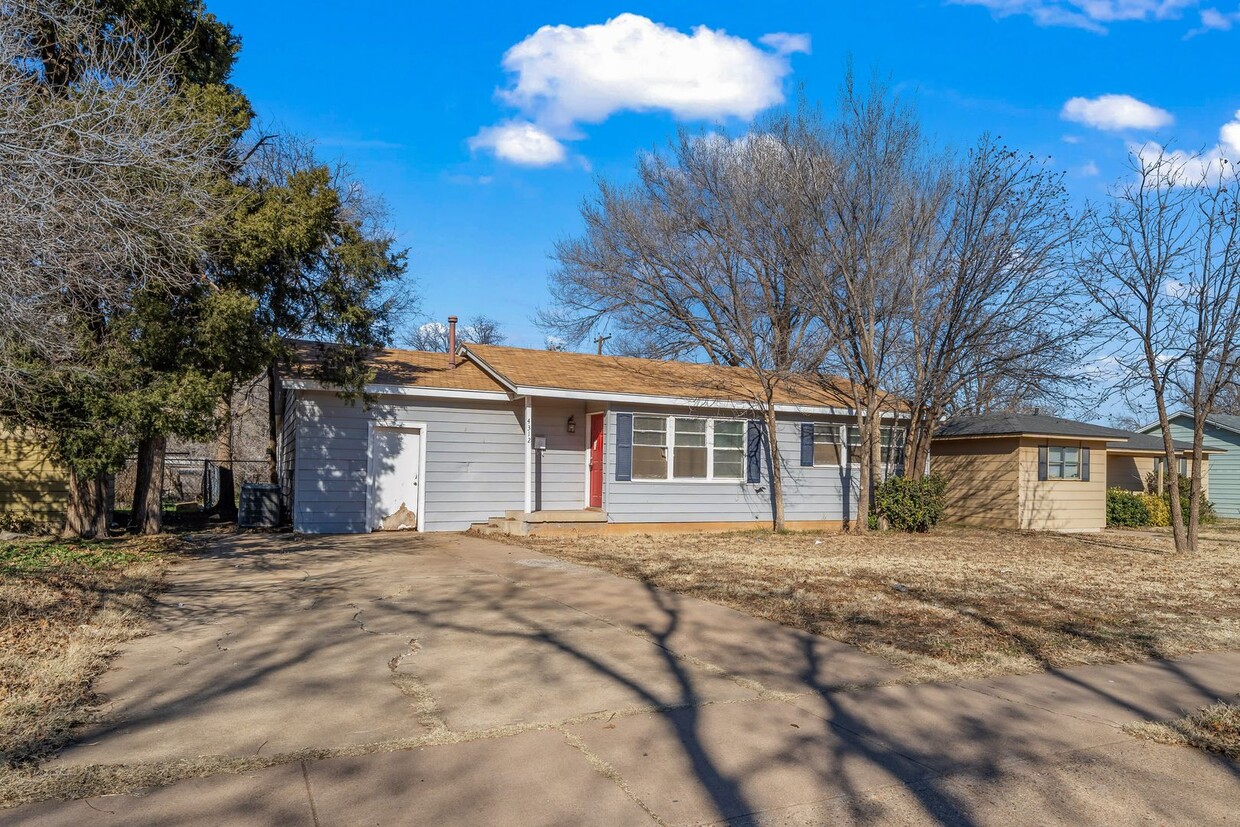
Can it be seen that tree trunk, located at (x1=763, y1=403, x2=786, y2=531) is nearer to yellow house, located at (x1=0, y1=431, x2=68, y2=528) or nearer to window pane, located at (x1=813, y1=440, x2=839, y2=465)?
window pane, located at (x1=813, y1=440, x2=839, y2=465)

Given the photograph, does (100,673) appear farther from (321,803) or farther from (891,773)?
(891,773)

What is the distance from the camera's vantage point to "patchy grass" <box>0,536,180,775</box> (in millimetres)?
4457

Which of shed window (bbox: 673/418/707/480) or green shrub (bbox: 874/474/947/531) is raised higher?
shed window (bbox: 673/418/707/480)

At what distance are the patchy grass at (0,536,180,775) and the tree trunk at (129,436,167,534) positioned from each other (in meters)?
2.14

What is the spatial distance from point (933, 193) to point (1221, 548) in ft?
28.3

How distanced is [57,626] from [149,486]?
7.61 metres

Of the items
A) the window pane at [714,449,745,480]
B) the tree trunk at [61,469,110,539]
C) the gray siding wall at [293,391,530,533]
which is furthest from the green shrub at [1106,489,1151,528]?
the tree trunk at [61,469,110,539]

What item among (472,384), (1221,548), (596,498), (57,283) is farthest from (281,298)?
(1221,548)

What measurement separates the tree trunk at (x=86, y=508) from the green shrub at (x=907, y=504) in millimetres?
13814

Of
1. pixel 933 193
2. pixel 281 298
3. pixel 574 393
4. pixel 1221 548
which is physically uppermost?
pixel 933 193

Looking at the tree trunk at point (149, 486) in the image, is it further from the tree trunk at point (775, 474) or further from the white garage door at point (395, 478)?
the tree trunk at point (775, 474)

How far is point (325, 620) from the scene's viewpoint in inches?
286

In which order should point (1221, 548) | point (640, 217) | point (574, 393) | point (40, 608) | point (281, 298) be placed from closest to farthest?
1. point (40, 608)
2. point (281, 298)
3. point (574, 393)
4. point (1221, 548)
5. point (640, 217)

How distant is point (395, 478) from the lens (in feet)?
49.4
